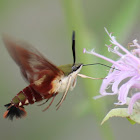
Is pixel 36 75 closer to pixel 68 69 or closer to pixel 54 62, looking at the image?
pixel 68 69

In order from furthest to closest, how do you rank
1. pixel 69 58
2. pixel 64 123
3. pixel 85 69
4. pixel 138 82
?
pixel 69 58, pixel 64 123, pixel 85 69, pixel 138 82

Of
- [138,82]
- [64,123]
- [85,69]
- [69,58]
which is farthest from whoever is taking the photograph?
[69,58]

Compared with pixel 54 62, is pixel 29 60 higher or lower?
lower

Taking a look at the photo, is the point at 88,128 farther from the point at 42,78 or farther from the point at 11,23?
the point at 42,78

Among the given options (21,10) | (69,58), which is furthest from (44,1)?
(69,58)

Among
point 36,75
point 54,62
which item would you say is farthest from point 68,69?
point 54,62

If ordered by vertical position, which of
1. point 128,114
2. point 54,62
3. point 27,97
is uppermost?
point 54,62

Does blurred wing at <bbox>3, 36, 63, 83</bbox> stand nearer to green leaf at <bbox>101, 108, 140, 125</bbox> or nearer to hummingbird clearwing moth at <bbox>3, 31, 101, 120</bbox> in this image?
hummingbird clearwing moth at <bbox>3, 31, 101, 120</bbox>

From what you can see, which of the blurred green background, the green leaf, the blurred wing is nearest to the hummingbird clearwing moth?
the blurred wing
